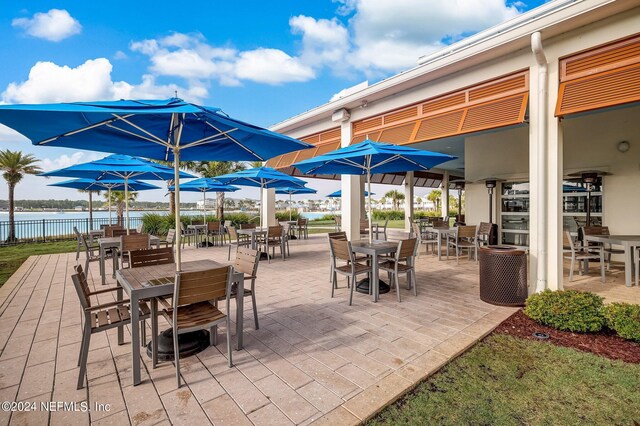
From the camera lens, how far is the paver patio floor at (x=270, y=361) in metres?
2.21

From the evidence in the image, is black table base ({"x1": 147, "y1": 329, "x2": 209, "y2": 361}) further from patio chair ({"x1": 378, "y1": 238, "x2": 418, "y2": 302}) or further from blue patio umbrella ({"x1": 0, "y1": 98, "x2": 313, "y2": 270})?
patio chair ({"x1": 378, "y1": 238, "x2": 418, "y2": 302})

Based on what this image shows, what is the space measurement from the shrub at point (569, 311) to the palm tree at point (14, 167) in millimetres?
20955

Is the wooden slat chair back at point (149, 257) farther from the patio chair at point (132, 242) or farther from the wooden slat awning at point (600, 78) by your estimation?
the wooden slat awning at point (600, 78)

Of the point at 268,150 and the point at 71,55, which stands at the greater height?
the point at 71,55

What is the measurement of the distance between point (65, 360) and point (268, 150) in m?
3.15

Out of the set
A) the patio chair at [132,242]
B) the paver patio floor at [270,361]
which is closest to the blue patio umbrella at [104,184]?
the patio chair at [132,242]

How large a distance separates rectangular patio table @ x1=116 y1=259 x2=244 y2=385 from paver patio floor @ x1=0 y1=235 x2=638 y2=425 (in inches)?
9.6

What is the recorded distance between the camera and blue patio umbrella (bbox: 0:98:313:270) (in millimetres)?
2512

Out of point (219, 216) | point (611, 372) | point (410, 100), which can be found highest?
point (410, 100)

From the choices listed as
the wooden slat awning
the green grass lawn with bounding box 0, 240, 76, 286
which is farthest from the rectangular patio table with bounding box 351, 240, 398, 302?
the green grass lawn with bounding box 0, 240, 76, 286

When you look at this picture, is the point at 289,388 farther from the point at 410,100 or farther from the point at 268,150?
the point at 410,100

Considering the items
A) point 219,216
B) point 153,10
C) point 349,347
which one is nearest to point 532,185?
point 349,347

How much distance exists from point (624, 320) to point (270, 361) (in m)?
3.85

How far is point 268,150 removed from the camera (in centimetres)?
418
